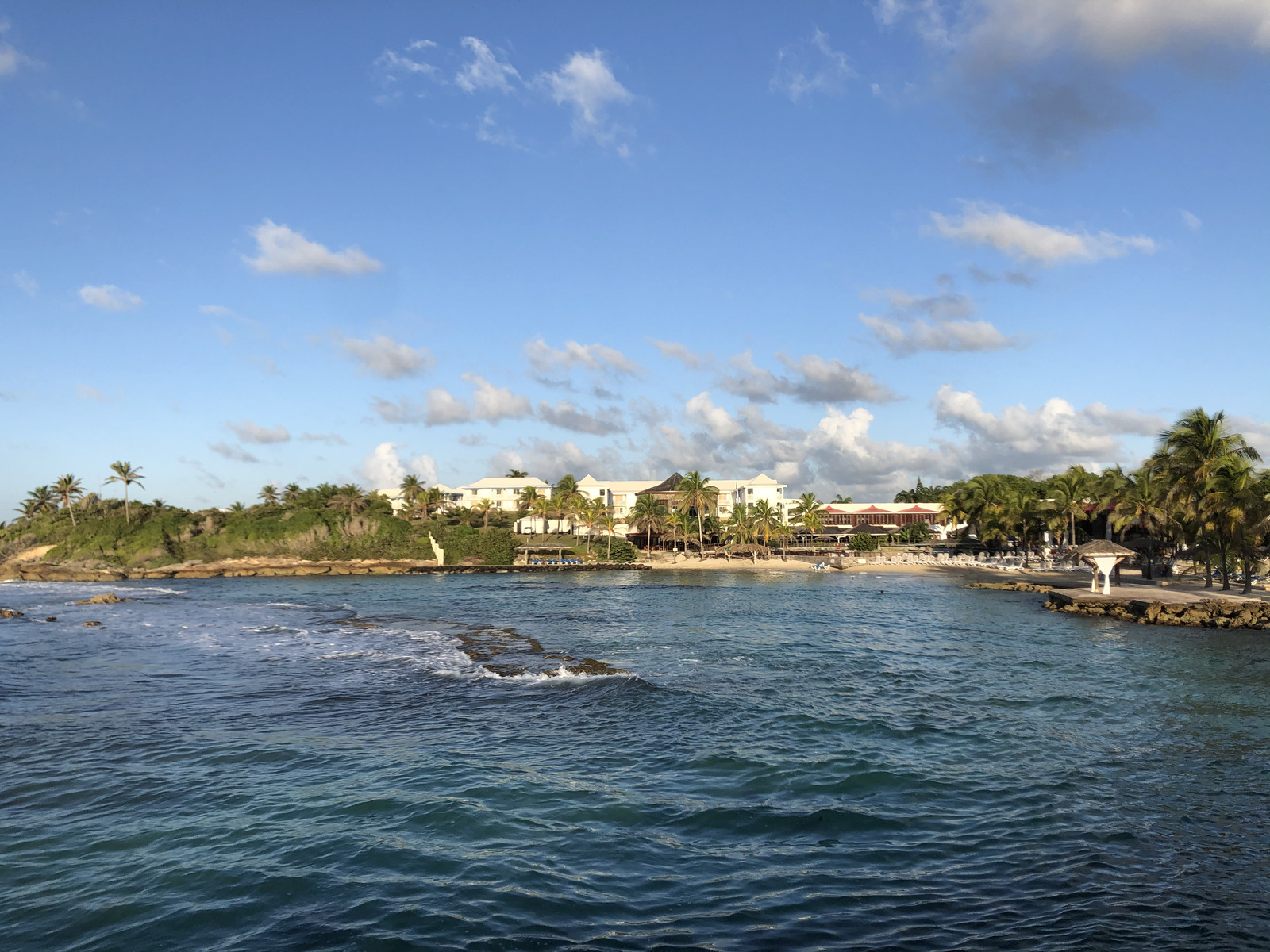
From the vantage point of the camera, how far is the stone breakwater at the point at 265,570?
289 feet

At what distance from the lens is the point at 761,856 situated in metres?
10.7

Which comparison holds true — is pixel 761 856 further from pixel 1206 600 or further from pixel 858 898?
pixel 1206 600

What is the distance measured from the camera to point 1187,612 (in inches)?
1505

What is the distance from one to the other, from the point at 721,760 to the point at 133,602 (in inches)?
2253

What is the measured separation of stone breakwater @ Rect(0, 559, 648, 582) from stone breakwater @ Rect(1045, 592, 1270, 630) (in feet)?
203

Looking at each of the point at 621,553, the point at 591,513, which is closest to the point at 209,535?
the point at 591,513

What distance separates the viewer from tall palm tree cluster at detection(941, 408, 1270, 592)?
40875mm

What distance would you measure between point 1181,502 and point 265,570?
9620 centimetres

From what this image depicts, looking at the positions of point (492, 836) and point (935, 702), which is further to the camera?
point (935, 702)

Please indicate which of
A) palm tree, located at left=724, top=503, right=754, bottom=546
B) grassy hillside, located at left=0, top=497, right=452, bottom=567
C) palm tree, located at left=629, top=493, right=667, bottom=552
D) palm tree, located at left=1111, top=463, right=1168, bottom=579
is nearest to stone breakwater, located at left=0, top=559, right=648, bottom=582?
grassy hillside, located at left=0, top=497, right=452, bottom=567

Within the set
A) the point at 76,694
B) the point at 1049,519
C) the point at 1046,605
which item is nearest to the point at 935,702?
the point at 76,694

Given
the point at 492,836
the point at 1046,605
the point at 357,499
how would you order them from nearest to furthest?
1. the point at 492,836
2. the point at 1046,605
3. the point at 357,499

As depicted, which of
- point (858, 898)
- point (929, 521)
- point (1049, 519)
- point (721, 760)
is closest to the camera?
point (858, 898)

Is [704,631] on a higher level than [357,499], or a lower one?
lower
